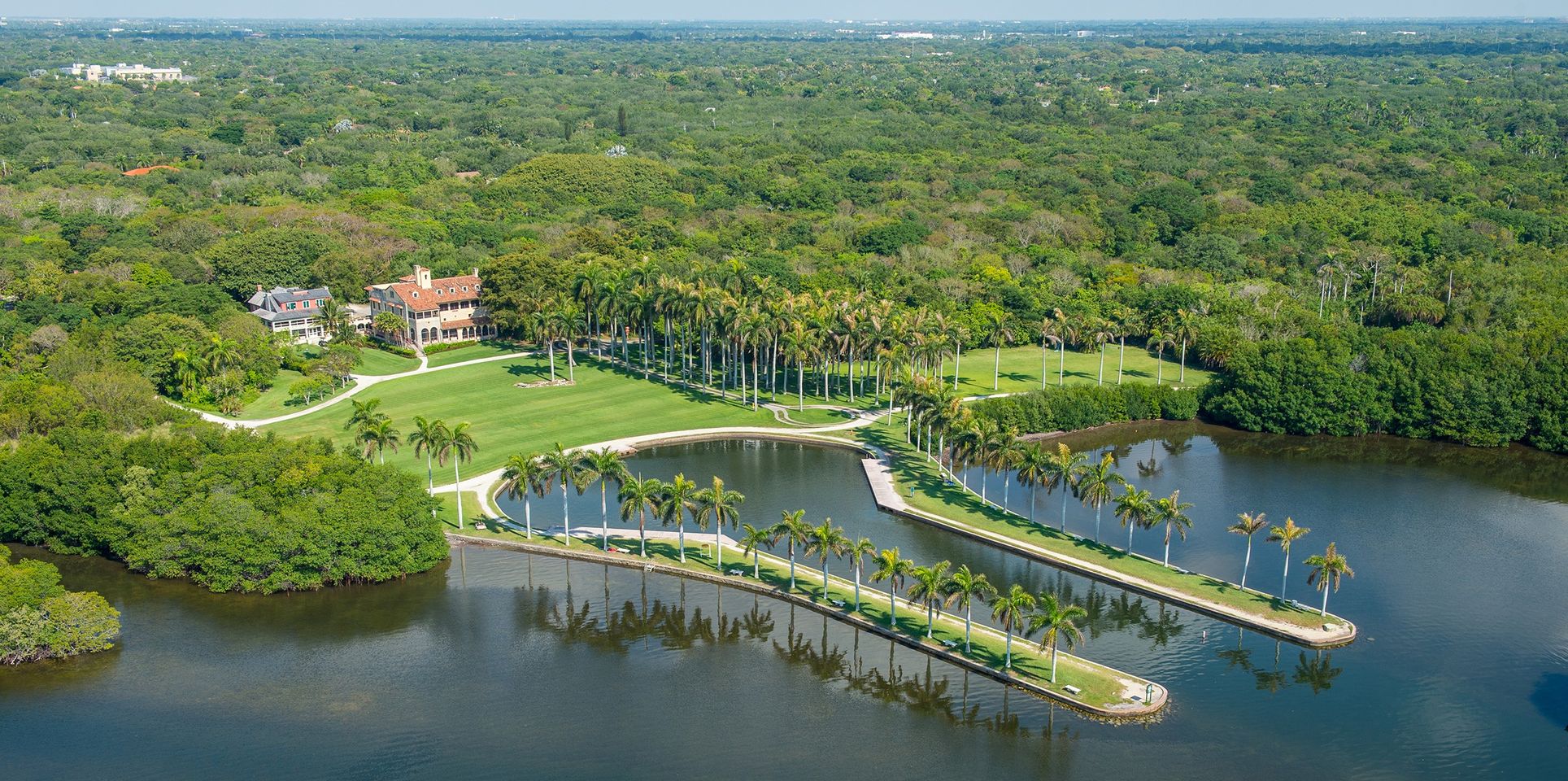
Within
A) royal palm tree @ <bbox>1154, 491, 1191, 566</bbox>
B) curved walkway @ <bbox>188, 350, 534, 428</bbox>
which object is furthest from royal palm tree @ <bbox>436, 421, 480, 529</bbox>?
royal palm tree @ <bbox>1154, 491, 1191, 566</bbox>

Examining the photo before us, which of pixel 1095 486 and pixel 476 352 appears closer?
pixel 1095 486

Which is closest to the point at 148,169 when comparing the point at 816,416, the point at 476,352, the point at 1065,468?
the point at 476,352

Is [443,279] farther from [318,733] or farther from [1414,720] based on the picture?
[1414,720]

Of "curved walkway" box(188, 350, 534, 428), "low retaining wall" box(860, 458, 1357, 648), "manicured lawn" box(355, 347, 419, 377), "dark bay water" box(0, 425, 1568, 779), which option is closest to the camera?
"dark bay water" box(0, 425, 1568, 779)

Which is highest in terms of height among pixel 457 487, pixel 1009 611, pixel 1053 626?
pixel 1009 611

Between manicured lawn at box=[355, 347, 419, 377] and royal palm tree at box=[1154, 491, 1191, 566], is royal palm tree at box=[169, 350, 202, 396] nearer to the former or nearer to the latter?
manicured lawn at box=[355, 347, 419, 377]

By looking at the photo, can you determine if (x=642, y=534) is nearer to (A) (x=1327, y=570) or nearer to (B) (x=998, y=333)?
(A) (x=1327, y=570)
